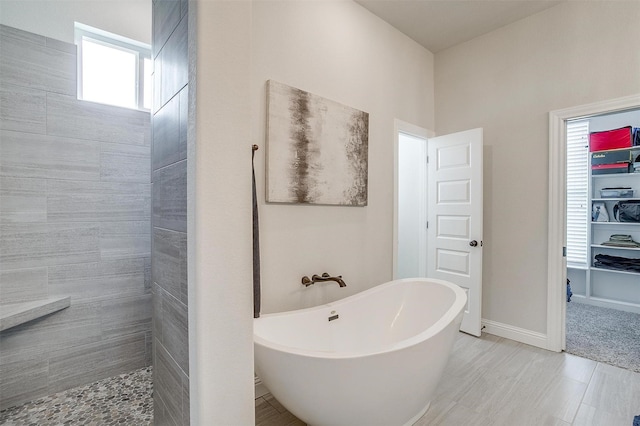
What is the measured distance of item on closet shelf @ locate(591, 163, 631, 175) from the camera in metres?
3.71

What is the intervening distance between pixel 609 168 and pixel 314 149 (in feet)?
13.2

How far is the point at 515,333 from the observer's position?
9.64 ft

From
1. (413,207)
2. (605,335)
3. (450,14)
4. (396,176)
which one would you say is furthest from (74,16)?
(605,335)

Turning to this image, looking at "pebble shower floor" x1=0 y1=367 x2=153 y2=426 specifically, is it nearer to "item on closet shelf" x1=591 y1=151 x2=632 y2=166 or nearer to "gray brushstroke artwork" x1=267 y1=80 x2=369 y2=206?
"gray brushstroke artwork" x1=267 y1=80 x2=369 y2=206

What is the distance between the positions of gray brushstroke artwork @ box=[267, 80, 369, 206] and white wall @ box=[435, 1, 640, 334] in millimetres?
1451

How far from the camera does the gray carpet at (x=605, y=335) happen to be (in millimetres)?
2551

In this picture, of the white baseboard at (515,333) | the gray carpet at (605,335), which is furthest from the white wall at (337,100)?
the gray carpet at (605,335)

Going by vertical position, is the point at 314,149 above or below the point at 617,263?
above

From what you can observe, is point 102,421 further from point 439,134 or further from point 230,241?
point 439,134

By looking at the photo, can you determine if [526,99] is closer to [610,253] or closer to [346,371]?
[610,253]

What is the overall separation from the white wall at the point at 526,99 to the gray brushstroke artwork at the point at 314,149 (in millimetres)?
1451

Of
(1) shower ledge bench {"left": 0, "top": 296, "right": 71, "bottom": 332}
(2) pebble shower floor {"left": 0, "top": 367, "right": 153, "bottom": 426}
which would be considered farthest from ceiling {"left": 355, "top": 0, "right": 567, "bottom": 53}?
(2) pebble shower floor {"left": 0, "top": 367, "right": 153, "bottom": 426}

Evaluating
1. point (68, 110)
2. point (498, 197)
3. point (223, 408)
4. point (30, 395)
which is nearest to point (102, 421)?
point (30, 395)

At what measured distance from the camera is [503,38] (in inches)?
120
